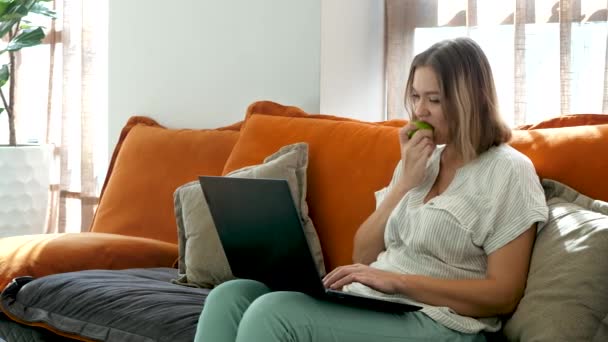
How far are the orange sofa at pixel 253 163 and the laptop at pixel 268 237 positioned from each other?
1.90 feet

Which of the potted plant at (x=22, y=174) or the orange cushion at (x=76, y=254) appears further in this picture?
the potted plant at (x=22, y=174)

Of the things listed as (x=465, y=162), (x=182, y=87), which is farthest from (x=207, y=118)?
(x=465, y=162)

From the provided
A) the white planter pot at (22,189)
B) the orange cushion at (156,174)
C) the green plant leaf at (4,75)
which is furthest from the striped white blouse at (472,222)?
the green plant leaf at (4,75)

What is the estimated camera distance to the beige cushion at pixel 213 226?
8.68ft

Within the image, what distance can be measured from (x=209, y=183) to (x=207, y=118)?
1.55 meters

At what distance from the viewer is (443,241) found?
6.68 feet

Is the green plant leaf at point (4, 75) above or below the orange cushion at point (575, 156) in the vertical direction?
above

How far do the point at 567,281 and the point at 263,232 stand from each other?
0.62 m

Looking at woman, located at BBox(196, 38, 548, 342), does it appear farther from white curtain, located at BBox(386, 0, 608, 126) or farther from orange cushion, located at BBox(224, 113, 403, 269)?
white curtain, located at BBox(386, 0, 608, 126)

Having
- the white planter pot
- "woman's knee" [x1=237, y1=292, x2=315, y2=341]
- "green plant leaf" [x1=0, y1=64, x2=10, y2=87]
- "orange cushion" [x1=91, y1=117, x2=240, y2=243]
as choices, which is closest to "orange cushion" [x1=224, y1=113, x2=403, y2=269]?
"orange cushion" [x1=91, y1=117, x2=240, y2=243]

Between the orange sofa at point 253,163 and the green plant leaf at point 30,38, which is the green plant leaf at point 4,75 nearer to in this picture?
the green plant leaf at point 30,38

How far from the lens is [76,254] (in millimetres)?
2873

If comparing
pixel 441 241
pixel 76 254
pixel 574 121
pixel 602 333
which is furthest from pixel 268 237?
pixel 76 254

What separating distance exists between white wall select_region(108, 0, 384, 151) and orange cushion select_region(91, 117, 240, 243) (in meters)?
0.24
